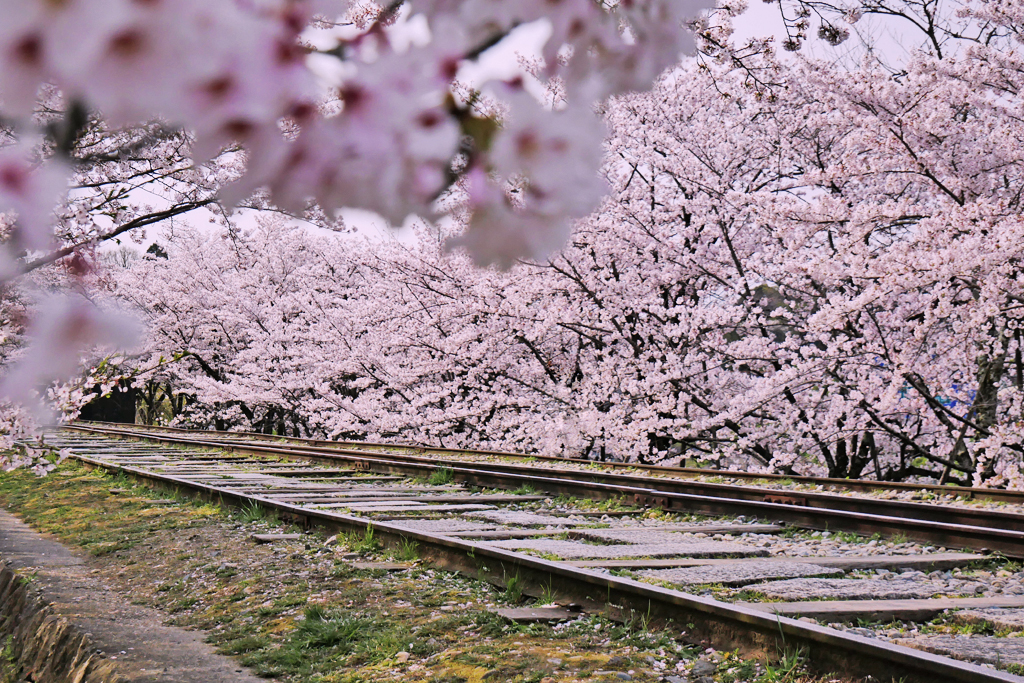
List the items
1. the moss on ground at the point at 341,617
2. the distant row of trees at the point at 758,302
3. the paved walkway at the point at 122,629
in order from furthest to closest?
the distant row of trees at the point at 758,302 < the paved walkway at the point at 122,629 < the moss on ground at the point at 341,617

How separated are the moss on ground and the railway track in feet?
0.70

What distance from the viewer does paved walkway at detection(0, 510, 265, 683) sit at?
14.4ft

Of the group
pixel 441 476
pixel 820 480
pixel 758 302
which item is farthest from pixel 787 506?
pixel 758 302

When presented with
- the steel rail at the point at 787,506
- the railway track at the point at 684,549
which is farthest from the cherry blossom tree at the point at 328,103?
the steel rail at the point at 787,506

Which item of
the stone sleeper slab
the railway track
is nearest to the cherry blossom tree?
the railway track

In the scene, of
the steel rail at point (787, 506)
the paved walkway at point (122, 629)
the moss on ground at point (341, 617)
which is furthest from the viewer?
the steel rail at point (787, 506)

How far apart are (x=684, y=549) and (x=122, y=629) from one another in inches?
153

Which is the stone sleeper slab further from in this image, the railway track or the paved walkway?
the paved walkway

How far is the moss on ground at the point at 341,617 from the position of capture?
4113 mm

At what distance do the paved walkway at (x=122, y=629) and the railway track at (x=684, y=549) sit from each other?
1853 millimetres

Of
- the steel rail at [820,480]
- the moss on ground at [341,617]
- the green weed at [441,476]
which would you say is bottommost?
the moss on ground at [341,617]

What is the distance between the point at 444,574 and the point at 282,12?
554cm

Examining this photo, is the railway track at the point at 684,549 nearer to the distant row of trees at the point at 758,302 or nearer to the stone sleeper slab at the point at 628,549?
the stone sleeper slab at the point at 628,549

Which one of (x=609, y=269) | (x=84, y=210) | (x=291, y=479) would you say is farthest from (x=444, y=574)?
(x=609, y=269)
